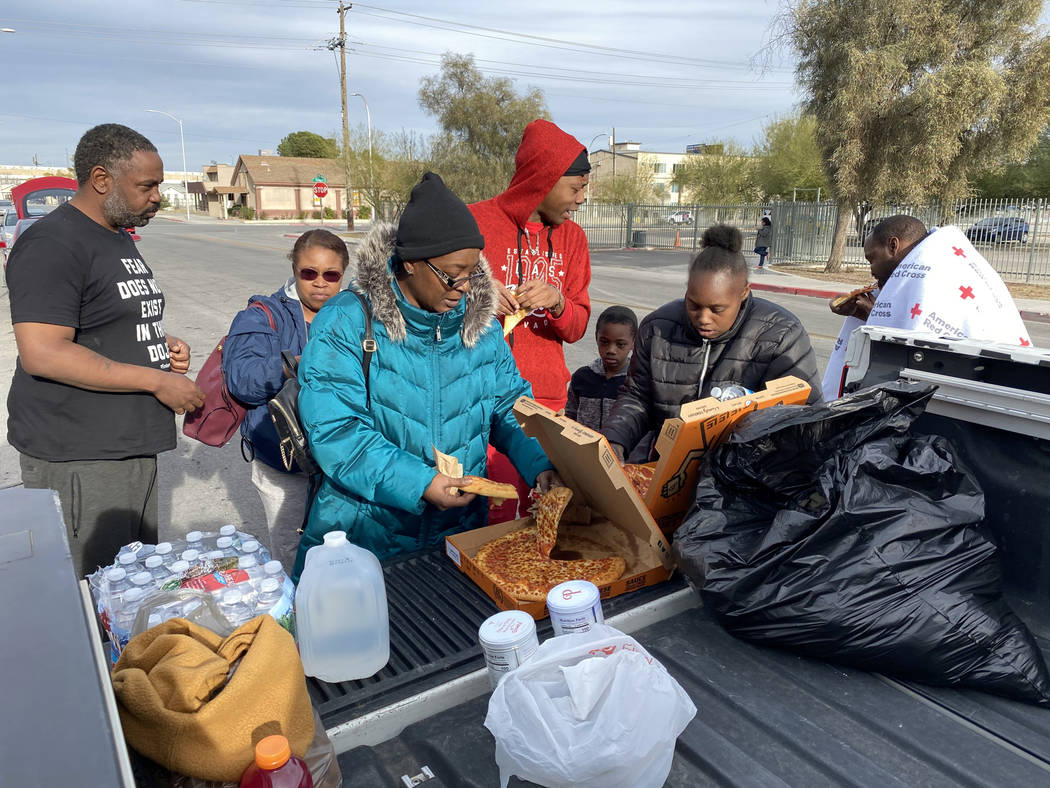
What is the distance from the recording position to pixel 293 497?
314cm

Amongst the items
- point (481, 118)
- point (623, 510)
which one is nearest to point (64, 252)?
point (623, 510)

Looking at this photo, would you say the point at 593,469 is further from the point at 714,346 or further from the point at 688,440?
the point at 714,346

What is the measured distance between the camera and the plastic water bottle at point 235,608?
154 cm

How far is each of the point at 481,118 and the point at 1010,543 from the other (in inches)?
1209

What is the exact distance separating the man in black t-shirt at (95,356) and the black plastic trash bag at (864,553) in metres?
2.16

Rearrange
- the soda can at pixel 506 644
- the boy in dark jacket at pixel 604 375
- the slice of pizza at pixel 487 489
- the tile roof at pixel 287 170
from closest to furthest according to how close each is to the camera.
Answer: the soda can at pixel 506 644 → the slice of pizza at pixel 487 489 → the boy in dark jacket at pixel 604 375 → the tile roof at pixel 287 170

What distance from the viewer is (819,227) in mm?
24422

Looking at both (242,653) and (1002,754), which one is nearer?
(242,653)

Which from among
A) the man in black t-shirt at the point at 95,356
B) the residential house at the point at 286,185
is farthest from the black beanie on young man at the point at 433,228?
the residential house at the point at 286,185

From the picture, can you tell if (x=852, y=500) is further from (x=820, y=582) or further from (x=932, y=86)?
(x=932, y=86)

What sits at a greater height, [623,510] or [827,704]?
[623,510]

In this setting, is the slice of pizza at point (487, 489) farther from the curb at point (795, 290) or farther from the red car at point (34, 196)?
the curb at point (795, 290)

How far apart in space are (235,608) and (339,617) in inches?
8.9

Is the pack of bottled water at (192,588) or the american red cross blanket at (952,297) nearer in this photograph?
the pack of bottled water at (192,588)
